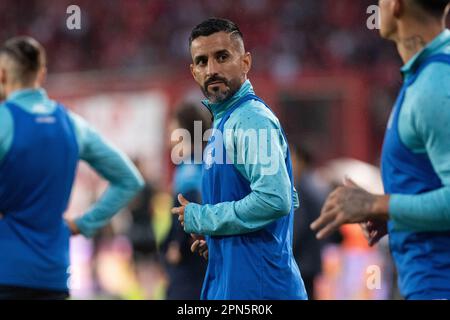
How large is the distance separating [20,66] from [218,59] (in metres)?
1.57

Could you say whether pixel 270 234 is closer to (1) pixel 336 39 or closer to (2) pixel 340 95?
(2) pixel 340 95

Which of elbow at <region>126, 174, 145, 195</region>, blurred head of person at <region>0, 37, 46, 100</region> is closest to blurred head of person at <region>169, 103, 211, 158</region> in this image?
elbow at <region>126, 174, 145, 195</region>

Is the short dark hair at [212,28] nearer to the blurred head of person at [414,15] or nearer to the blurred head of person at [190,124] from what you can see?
the blurred head of person at [414,15]

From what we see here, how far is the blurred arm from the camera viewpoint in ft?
15.9

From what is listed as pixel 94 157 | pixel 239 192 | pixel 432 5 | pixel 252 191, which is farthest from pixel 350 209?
pixel 94 157

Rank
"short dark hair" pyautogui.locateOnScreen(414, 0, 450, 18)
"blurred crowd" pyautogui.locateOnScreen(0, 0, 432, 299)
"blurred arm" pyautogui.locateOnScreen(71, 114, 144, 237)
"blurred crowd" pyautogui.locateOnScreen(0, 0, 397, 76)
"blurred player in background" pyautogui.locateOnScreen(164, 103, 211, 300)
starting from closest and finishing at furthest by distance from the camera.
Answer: "short dark hair" pyautogui.locateOnScreen(414, 0, 450, 18) < "blurred arm" pyautogui.locateOnScreen(71, 114, 144, 237) < "blurred player in background" pyautogui.locateOnScreen(164, 103, 211, 300) < "blurred crowd" pyautogui.locateOnScreen(0, 0, 432, 299) < "blurred crowd" pyautogui.locateOnScreen(0, 0, 397, 76)

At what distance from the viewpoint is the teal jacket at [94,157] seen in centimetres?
450

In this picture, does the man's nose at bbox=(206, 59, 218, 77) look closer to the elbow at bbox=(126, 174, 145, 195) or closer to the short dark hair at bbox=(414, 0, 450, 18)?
the short dark hair at bbox=(414, 0, 450, 18)

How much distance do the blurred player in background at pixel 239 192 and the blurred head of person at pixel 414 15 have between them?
0.58 metres

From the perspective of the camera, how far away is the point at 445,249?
2992 mm

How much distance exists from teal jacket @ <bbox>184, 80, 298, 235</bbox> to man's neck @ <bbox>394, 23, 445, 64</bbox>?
570mm

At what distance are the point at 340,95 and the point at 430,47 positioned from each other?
39.7ft

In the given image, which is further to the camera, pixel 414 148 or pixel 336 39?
pixel 336 39
